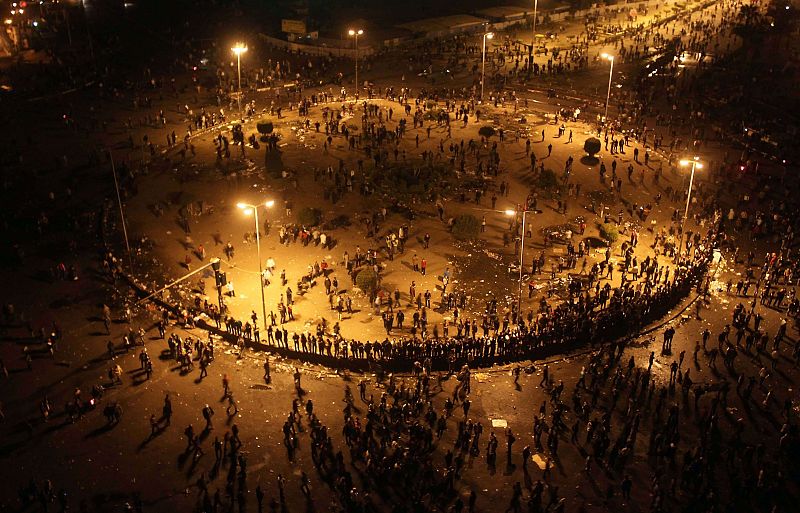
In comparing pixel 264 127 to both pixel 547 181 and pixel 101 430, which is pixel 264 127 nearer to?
pixel 547 181

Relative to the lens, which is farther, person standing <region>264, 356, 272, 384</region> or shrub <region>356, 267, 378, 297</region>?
shrub <region>356, 267, 378, 297</region>

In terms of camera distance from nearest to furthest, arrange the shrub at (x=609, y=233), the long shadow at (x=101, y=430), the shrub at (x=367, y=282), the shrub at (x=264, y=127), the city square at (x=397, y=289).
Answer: the city square at (x=397, y=289), the long shadow at (x=101, y=430), the shrub at (x=367, y=282), the shrub at (x=609, y=233), the shrub at (x=264, y=127)

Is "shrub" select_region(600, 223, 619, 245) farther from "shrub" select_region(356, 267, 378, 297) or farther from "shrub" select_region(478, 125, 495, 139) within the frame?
"shrub" select_region(478, 125, 495, 139)

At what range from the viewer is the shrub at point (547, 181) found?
50.2m

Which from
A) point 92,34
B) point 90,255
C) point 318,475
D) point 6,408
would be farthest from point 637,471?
point 92,34

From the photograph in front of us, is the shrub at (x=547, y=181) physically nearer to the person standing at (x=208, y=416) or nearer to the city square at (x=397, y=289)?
the city square at (x=397, y=289)

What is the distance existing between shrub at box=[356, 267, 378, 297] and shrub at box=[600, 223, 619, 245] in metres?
14.9

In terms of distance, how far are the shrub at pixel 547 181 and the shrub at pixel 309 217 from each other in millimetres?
16101

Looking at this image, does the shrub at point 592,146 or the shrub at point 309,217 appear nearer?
the shrub at point 309,217

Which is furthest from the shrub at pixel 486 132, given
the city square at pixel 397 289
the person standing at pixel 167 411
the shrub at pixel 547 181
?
the person standing at pixel 167 411

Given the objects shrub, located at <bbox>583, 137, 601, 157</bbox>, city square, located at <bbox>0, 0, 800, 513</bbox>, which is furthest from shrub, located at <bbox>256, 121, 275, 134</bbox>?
shrub, located at <bbox>583, 137, 601, 157</bbox>

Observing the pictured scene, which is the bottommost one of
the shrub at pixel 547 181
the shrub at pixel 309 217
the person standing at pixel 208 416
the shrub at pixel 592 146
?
the person standing at pixel 208 416

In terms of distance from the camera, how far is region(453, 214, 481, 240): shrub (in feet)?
145

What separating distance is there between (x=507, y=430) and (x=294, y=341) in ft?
35.5
